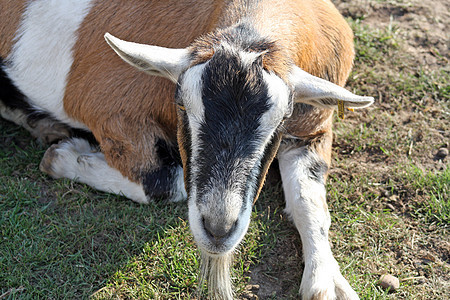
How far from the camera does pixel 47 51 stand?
4.25 metres

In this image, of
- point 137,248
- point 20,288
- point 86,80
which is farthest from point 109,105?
point 20,288

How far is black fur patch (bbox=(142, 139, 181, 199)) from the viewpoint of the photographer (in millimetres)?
3857

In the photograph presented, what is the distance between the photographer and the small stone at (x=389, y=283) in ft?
11.3

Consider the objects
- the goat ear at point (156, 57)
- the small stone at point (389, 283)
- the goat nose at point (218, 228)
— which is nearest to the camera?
the goat nose at point (218, 228)

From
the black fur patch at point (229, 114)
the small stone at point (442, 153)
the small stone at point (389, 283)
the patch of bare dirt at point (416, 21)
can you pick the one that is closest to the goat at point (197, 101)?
the black fur patch at point (229, 114)

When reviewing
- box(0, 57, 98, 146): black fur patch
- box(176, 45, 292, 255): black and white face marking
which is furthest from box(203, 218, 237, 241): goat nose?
box(0, 57, 98, 146): black fur patch

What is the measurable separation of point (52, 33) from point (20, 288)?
6.68ft

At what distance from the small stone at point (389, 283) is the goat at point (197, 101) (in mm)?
271

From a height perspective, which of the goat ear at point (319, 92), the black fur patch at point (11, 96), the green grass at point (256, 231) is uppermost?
the goat ear at point (319, 92)

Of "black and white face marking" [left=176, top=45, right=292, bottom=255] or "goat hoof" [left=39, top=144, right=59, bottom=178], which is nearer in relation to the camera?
"black and white face marking" [left=176, top=45, right=292, bottom=255]

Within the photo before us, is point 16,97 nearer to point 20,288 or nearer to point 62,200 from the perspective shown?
point 62,200

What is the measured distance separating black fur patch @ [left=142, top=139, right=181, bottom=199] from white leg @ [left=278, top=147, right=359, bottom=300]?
32.3 inches

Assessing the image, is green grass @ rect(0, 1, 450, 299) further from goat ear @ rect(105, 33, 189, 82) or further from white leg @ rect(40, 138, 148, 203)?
goat ear @ rect(105, 33, 189, 82)

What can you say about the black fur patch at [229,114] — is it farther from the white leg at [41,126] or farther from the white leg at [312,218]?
the white leg at [41,126]
